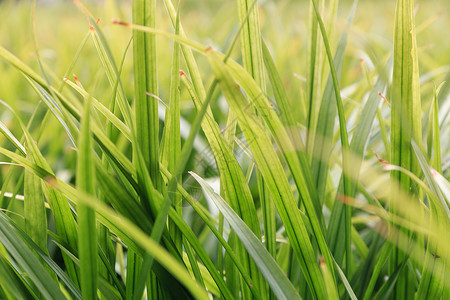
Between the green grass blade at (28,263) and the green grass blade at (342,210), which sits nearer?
the green grass blade at (28,263)

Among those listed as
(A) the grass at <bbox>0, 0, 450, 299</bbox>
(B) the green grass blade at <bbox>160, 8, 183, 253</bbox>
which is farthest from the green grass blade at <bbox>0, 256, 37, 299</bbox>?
(B) the green grass blade at <bbox>160, 8, 183, 253</bbox>

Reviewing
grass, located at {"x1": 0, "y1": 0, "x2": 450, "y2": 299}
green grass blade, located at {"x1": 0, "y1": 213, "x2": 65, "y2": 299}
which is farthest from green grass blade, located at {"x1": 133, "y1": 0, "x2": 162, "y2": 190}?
green grass blade, located at {"x1": 0, "y1": 213, "x2": 65, "y2": 299}

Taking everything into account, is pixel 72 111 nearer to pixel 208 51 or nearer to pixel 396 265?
pixel 208 51

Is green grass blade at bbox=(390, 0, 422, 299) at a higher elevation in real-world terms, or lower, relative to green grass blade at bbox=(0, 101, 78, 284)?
higher

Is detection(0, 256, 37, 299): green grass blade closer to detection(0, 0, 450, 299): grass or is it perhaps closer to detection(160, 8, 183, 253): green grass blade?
detection(0, 0, 450, 299): grass

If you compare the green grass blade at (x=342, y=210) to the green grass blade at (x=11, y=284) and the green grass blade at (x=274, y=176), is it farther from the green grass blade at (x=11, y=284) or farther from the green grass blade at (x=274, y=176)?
the green grass blade at (x=11, y=284)

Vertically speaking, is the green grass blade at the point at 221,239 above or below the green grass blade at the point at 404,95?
below

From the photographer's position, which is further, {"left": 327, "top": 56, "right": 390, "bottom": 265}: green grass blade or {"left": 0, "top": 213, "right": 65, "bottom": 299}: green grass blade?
{"left": 327, "top": 56, "right": 390, "bottom": 265}: green grass blade

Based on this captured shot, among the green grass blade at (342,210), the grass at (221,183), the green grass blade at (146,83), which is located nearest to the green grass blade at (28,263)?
the grass at (221,183)

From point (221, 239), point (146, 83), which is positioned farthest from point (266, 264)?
point (146, 83)

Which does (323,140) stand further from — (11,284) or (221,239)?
(11,284)
